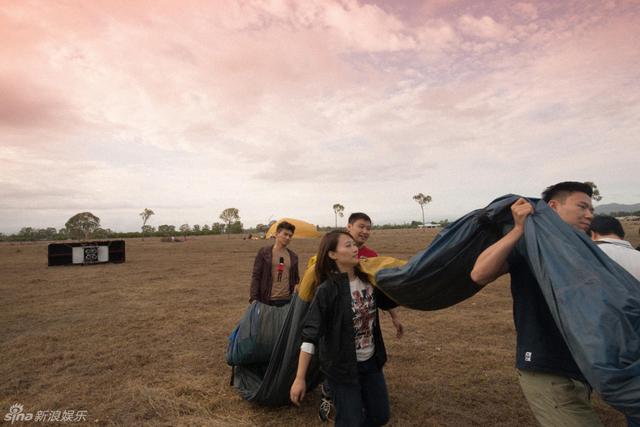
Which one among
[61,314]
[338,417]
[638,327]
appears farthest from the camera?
[61,314]

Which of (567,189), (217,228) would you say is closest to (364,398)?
(567,189)

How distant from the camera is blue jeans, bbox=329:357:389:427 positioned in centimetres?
242

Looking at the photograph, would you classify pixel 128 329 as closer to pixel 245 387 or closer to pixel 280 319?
pixel 245 387

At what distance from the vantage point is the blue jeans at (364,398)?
242cm

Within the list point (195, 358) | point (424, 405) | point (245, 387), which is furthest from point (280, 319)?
point (195, 358)

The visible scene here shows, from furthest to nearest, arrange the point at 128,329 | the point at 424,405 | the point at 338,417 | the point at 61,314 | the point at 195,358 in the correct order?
the point at 61,314
the point at 128,329
the point at 195,358
the point at 424,405
the point at 338,417

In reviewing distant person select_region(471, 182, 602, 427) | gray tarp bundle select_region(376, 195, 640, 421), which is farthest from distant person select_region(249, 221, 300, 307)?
distant person select_region(471, 182, 602, 427)

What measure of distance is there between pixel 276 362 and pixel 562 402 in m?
2.49

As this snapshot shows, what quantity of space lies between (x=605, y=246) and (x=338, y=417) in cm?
227

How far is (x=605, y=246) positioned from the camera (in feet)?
8.46

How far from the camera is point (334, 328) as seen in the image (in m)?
2.54

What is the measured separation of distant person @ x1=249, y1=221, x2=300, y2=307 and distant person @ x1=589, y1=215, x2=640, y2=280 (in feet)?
10.5

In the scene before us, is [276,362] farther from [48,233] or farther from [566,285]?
[48,233]

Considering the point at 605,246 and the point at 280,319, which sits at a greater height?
the point at 605,246
